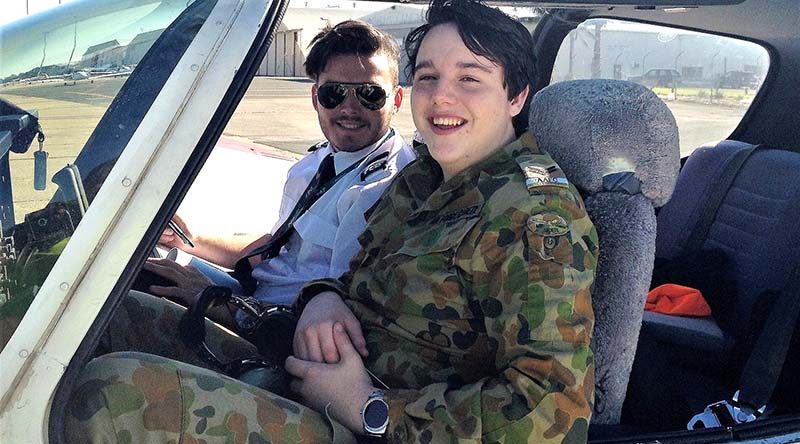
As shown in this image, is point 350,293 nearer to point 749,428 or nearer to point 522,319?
point 522,319

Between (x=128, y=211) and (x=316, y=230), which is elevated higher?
(x=128, y=211)

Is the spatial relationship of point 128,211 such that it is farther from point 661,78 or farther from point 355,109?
point 661,78

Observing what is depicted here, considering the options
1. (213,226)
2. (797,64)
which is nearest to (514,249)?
(213,226)

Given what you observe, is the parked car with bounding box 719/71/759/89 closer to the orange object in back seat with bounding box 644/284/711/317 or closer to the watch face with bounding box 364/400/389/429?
the orange object in back seat with bounding box 644/284/711/317

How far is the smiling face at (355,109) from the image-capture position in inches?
83.4

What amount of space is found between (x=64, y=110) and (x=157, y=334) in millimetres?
587

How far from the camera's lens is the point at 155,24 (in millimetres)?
1418

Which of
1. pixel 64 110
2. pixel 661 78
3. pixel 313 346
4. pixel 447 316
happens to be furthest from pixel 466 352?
pixel 661 78

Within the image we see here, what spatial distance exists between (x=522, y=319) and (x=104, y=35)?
900 millimetres

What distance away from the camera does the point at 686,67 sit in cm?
273

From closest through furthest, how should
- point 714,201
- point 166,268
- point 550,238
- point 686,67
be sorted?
point 550,238
point 166,268
point 714,201
point 686,67

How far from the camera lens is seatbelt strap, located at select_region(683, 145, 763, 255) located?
2.61 metres

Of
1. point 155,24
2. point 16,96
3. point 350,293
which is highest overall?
point 155,24

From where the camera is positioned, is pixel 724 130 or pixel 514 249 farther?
pixel 724 130
